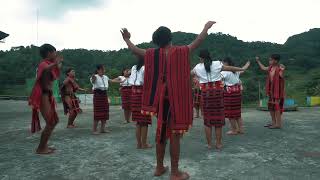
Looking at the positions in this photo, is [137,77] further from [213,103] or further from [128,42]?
[128,42]

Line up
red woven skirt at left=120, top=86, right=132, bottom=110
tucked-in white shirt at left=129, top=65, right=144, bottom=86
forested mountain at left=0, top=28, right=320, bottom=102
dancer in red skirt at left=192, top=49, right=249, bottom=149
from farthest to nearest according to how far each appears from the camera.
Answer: forested mountain at left=0, top=28, right=320, bottom=102 < red woven skirt at left=120, top=86, right=132, bottom=110 < tucked-in white shirt at left=129, top=65, right=144, bottom=86 < dancer in red skirt at left=192, top=49, right=249, bottom=149

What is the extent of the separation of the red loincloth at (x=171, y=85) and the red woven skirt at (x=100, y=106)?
4.28m

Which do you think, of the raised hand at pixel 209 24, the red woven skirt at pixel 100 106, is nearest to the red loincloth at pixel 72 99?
the red woven skirt at pixel 100 106

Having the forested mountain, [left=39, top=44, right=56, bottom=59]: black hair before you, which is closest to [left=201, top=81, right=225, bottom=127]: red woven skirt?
[left=39, top=44, right=56, bottom=59]: black hair

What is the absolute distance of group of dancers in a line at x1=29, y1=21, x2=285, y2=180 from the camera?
4.50m

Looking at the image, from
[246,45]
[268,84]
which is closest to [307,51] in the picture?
[246,45]

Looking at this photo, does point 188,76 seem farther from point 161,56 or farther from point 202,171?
point 202,171

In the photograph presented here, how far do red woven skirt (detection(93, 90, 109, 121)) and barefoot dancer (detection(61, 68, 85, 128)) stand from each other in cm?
149

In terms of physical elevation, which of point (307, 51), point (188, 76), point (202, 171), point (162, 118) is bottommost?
point (202, 171)

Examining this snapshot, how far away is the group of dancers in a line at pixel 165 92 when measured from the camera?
450cm

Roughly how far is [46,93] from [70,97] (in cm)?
405

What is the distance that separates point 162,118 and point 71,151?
2.54 metres

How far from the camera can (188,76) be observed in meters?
4.53

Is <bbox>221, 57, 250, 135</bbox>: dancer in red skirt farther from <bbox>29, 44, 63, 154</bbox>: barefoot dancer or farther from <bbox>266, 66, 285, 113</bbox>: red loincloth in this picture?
<bbox>29, 44, 63, 154</bbox>: barefoot dancer
